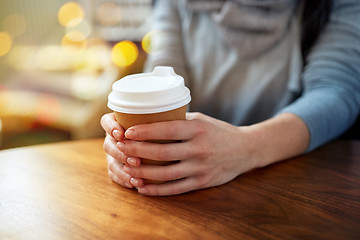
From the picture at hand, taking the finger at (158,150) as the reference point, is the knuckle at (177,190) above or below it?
below

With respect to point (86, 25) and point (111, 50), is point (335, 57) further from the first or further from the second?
point (86, 25)

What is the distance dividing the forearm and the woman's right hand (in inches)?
9.6

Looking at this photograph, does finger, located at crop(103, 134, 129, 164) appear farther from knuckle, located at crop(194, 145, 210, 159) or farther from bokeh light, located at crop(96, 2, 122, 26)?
bokeh light, located at crop(96, 2, 122, 26)

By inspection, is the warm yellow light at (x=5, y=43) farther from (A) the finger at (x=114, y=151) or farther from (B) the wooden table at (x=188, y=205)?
(A) the finger at (x=114, y=151)

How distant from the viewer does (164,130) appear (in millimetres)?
512

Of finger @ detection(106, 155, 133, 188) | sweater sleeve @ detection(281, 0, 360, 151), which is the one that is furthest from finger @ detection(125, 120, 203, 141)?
sweater sleeve @ detection(281, 0, 360, 151)

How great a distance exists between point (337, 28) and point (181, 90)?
0.62 m

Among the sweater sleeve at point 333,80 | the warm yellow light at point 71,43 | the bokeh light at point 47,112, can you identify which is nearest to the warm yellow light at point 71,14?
the warm yellow light at point 71,43

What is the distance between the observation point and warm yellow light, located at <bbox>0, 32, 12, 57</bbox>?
11.6ft

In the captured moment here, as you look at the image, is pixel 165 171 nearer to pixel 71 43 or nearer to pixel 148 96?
pixel 148 96

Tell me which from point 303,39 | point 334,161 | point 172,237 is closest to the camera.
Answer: point 172,237

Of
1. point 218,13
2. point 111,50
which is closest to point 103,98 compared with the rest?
point 111,50

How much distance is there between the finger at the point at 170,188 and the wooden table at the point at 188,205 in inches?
0.5

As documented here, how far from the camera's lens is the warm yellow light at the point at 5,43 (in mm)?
3521
